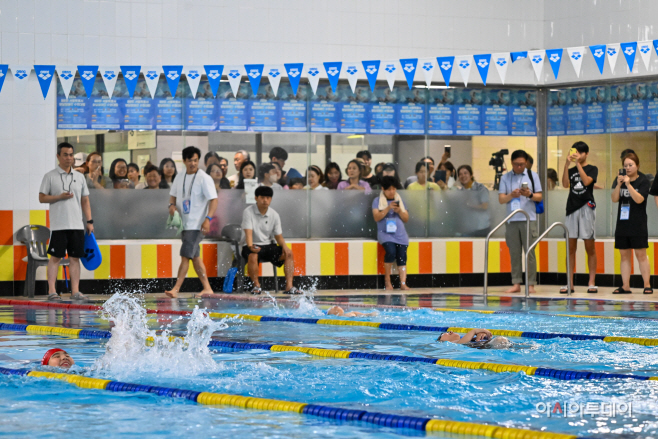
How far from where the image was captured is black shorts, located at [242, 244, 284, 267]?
1255 centimetres

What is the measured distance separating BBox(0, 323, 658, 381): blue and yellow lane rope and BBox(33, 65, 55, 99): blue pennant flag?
4606mm

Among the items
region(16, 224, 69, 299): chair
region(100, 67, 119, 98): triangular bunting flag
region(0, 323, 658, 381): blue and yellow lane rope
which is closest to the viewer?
region(0, 323, 658, 381): blue and yellow lane rope

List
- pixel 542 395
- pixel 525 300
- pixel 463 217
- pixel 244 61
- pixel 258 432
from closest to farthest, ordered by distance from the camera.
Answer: pixel 258 432 < pixel 542 395 < pixel 525 300 < pixel 244 61 < pixel 463 217

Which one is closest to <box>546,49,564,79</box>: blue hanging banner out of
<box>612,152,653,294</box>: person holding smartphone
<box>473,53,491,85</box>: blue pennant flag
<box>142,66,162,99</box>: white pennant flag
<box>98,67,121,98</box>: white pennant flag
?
<box>473,53,491,85</box>: blue pennant flag

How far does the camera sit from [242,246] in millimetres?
12977

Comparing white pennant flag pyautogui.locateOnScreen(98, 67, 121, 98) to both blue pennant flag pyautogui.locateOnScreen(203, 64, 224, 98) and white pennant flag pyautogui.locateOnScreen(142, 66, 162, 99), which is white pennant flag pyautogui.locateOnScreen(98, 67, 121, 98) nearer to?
white pennant flag pyautogui.locateOnScreen(142, 66, 162, 99)

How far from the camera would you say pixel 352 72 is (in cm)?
1327

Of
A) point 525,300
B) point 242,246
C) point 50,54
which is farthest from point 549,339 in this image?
point 50,54

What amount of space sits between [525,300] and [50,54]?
691 centimetres

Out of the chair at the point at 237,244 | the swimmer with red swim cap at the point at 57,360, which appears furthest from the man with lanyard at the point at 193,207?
the swimmer with red swim cap at the point at 57,360

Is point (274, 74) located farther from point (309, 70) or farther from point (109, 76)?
point (109, 76)

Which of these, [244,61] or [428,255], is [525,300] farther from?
[244,61]

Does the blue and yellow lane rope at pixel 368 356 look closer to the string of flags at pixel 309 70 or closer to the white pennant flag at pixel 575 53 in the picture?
the string of flags at pixel 309 70

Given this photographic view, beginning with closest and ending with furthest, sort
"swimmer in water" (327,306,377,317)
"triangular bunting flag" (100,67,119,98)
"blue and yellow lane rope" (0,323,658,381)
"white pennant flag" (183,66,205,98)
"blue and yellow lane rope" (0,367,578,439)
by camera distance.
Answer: "blue and yellow lane rope" (0,367,578,439) < "blue and yellow lane rope" (0,323,658,381) < "swimmer in water" (327,306,377,317) < "triangular bunting flag" (100,67,119,98) < "white pennant flag" (183,66,205,98)
